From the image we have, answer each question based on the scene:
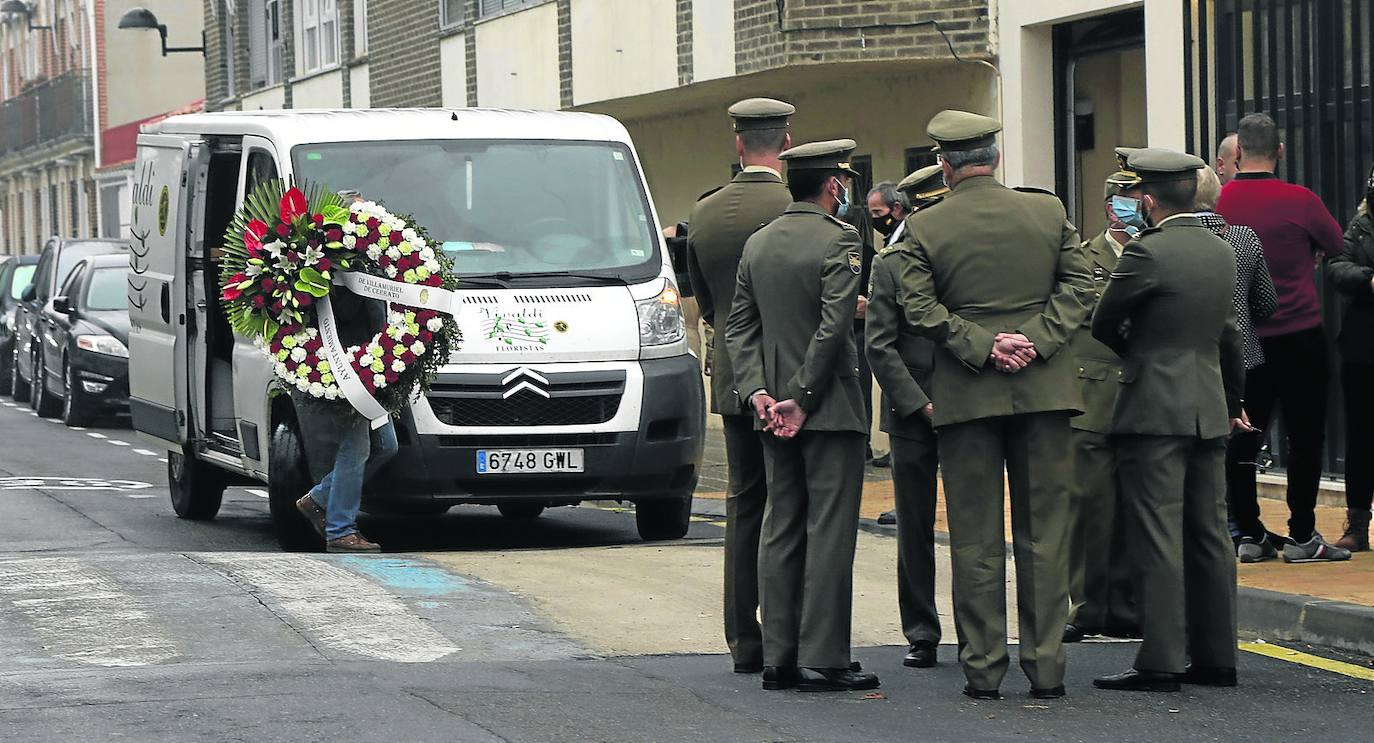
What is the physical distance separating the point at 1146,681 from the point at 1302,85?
6.36 metres

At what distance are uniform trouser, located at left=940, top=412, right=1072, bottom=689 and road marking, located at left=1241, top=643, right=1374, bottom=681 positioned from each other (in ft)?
4.26

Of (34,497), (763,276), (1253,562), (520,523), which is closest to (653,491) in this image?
(520,523)

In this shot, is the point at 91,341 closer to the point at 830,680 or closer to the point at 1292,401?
the point at 1292,401

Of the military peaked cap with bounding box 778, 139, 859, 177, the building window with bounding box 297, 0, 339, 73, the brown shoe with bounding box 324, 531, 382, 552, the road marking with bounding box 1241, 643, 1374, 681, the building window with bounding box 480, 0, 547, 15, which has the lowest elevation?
the road marking with bounding box 1241, 643, 1374, 681

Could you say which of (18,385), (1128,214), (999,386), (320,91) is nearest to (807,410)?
(999,386)

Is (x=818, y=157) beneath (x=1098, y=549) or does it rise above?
above

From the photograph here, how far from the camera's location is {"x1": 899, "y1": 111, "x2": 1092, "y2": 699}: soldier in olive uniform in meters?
7.39

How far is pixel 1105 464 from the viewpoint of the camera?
8484 mm

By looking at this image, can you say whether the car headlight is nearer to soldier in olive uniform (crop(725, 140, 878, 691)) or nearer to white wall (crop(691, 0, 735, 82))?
white wall (crop(691, 0, 735, 82))

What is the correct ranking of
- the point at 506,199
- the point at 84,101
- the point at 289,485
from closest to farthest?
the point at 289,485, the point at 506,199, the point at 84,101

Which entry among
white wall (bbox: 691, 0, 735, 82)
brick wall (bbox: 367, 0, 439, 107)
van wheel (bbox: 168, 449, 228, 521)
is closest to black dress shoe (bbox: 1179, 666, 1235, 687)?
van wheel (bbox: 168, 449, 228, 521)

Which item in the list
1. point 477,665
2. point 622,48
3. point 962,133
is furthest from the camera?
point 622,48

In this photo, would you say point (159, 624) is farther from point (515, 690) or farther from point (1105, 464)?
point (1105, 464)

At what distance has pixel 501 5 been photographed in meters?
24.5
